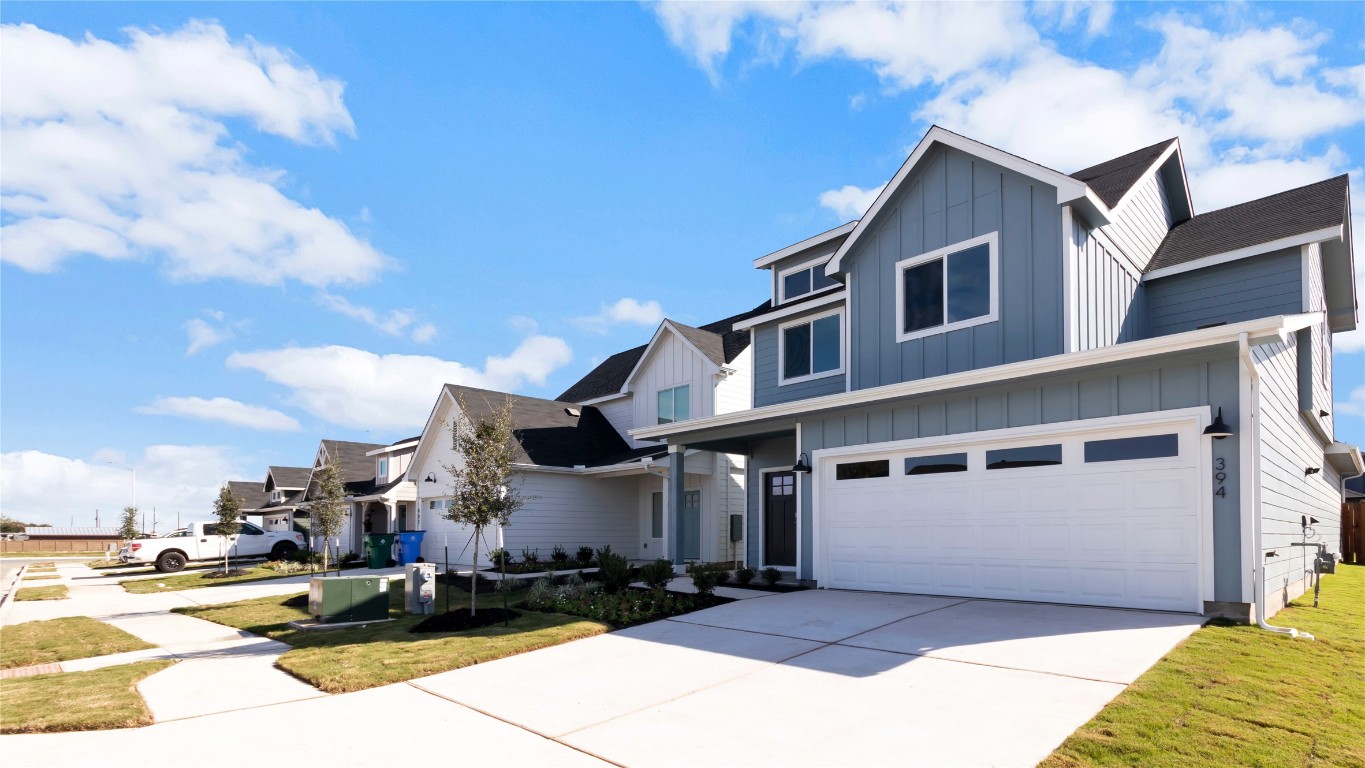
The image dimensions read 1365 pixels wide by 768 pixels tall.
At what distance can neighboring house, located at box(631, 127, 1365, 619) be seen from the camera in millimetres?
9180

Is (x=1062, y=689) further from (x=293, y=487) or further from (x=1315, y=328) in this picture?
(x=293, y=487)

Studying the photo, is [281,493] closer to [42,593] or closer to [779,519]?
[42,593]

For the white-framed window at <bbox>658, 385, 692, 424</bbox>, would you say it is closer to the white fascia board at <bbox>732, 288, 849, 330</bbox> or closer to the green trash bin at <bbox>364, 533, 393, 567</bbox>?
the white fascia board at <bbox>732, 288, 849, 330</bbox>

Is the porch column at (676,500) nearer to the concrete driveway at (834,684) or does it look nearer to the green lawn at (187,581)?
the concrete driveway at (834,684)

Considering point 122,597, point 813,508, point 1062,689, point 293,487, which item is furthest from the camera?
point 293,487

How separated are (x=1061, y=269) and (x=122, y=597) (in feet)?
68.8

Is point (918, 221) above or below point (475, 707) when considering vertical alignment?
above

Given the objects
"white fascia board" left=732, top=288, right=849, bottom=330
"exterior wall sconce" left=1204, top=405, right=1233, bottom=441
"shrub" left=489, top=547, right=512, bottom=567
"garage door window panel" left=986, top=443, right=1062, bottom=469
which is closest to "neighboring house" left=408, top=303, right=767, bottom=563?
"shrub" left=489, top=547, right=512, bottom=567

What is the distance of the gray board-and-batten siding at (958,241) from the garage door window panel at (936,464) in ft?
5.04

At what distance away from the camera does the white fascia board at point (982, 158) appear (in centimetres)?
1129

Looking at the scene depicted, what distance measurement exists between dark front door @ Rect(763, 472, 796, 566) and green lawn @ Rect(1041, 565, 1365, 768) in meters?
9.14

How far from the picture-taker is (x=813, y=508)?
13.4 meters

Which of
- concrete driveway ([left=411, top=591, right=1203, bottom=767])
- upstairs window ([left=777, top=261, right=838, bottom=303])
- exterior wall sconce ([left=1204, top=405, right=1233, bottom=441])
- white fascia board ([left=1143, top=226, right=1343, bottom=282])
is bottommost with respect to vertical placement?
concrete driveway ([left=411, top=591, right=1203, bottom=767])

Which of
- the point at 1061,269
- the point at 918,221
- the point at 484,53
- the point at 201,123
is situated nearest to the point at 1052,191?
the point at 1061,269
